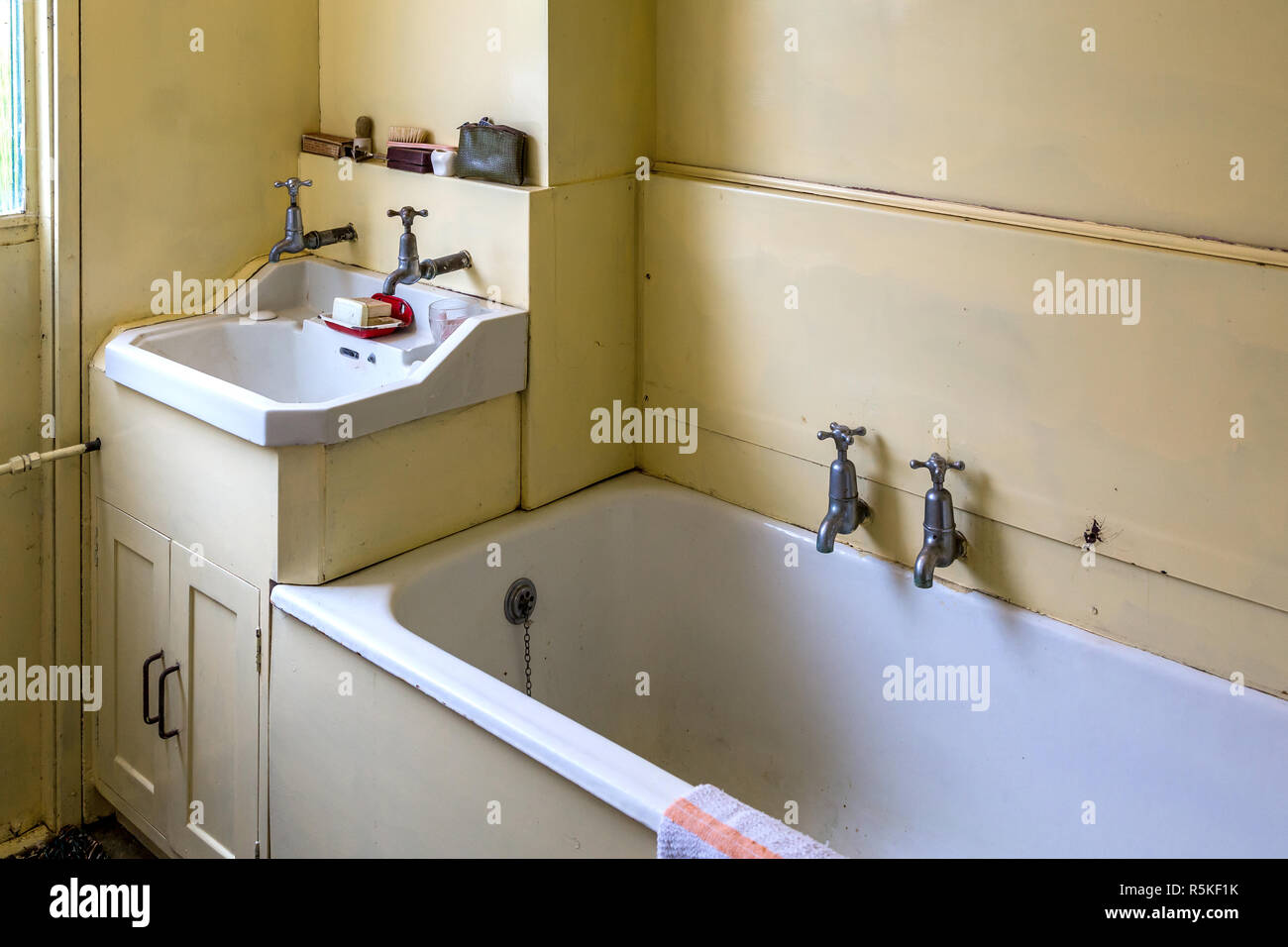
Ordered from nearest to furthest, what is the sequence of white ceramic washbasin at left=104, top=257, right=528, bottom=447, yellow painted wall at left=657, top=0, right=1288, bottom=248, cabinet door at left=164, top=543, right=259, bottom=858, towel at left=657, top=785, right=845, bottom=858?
towel at left=657, top=785, right=845, bottom=858 < yellow painted wall at left=657, top=0, right=1288, bottom=248 < white ceramic washbasin at left=104, top=257, right=528, bottom=447 < cabinet door at left=164, top=543, right=259, bottom=858

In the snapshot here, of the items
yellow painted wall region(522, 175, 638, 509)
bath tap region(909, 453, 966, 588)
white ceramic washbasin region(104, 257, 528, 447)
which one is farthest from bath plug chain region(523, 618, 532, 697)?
bath tap region(909, 453, 966, 588)

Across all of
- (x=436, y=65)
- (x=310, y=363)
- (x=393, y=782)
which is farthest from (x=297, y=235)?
(x=393, y=782)

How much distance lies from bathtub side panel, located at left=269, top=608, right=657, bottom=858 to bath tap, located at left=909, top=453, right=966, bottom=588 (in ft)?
2.25

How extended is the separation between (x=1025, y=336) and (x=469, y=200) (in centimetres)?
97

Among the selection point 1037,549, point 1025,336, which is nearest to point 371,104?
point 1025,336

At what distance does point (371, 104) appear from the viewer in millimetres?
2559

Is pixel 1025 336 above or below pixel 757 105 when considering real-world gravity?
below

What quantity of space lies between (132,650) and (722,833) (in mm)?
1343

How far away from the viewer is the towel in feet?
4.88

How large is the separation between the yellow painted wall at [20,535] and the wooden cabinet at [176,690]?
0.37 feet

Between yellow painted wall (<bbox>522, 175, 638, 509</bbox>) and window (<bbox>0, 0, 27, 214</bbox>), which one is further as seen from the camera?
yellow painted wall (<bbox>522, 175, 638, 509</bbox>)

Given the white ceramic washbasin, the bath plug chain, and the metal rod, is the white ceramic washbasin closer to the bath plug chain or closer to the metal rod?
the metal rod

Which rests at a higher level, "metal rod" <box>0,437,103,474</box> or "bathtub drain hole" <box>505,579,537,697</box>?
"metal rod" <box>0,437,103,474</box>
